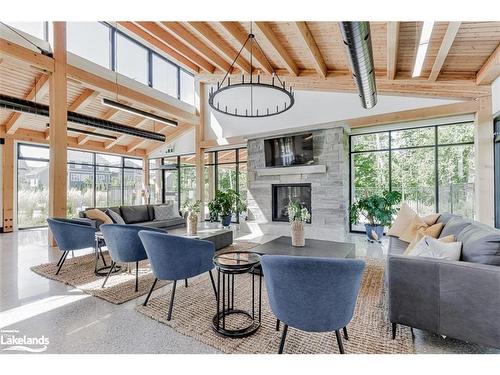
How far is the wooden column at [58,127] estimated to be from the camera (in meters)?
5.18

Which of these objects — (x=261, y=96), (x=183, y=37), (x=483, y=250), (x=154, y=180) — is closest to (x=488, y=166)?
(x=483, y=250)

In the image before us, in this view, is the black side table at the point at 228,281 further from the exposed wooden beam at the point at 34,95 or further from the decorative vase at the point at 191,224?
the exposed wooden beam at the point at 34,95

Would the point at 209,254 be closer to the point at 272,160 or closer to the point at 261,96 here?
the point at 261,96

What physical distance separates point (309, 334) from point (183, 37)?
6.12 meters

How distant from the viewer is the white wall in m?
5.77

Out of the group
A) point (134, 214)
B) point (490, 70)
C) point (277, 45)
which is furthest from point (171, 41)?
point (490, 70)

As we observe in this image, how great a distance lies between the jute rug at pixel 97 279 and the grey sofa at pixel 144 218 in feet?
5.21

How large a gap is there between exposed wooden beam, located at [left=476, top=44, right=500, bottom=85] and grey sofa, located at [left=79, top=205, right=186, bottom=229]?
6.95 meters

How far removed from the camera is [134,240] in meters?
3.02

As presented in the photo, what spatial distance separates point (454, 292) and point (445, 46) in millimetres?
3852

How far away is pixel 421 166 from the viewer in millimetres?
6047

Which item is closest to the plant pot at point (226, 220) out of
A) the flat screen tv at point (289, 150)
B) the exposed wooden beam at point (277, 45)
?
the flat screen tv at point (289, 150)

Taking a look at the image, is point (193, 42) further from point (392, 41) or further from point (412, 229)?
point (412, 229)
